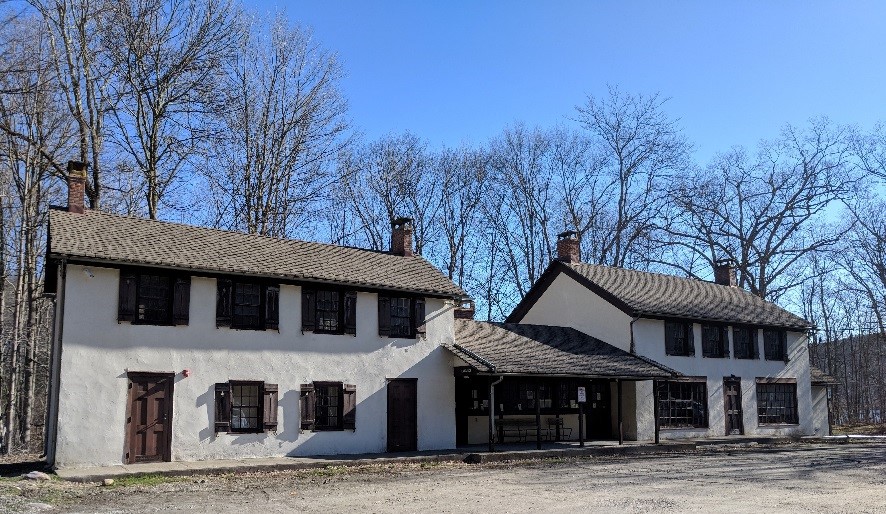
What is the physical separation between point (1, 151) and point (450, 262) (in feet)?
73.4

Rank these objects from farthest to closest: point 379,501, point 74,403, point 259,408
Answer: point 259,408 → point 74,403 → point 379,501

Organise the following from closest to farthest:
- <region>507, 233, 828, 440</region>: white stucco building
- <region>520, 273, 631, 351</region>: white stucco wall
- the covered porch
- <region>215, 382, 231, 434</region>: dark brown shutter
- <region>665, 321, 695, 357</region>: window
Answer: <region>215, 382, 231, 434</region>: dark brown shutter → the covered porch → <region>507, 233, 828, 440</region>: white stucco building → <region>520, 273, 631, 351</region>: white stucco wall → <region>665, 321, 695, 357</region>: window

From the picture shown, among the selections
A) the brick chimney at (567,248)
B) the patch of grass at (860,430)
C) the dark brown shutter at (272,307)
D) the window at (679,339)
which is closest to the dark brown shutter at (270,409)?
the dark brown shutter at (272,307)

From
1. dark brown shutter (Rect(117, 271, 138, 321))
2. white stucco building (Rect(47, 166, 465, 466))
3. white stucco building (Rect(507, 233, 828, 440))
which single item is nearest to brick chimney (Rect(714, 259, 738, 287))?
white stucco building (Rect(507, 233, 828, 440))

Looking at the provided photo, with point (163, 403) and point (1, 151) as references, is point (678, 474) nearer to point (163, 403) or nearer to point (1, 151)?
point (163, 403)

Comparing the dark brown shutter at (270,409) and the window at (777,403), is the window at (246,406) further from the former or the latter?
the window at (777,403)

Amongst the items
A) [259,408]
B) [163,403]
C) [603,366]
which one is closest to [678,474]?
[603,366]

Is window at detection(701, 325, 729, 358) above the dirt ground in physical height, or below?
above

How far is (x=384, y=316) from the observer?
73.0 ft

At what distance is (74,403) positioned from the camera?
17125 mm

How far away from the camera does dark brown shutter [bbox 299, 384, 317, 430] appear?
2039 cm

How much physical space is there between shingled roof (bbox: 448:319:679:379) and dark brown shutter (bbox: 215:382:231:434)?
653cm

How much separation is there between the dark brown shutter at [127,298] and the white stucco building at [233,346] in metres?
0.02

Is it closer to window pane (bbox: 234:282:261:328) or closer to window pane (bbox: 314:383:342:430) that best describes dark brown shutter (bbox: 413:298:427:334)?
window pane (bbox: 314:383:342:430)
